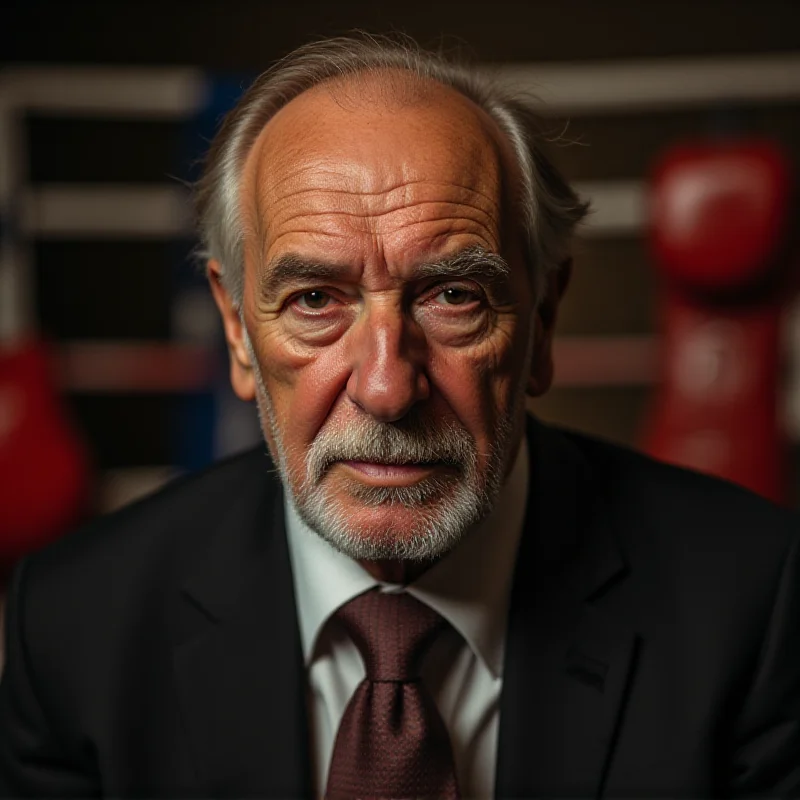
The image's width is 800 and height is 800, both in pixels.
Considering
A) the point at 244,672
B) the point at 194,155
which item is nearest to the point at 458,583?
the point at 244,672

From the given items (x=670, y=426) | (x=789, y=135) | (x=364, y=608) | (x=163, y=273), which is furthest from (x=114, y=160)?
(x=364, y=608)

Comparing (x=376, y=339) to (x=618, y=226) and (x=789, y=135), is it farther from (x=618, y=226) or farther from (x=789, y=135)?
(x=789, y=135)

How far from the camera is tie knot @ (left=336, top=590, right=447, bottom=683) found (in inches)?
51.6

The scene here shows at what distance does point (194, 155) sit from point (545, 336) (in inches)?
95.9

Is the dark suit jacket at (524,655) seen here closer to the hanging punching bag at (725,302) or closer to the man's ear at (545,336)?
the man's ear at (545,336)

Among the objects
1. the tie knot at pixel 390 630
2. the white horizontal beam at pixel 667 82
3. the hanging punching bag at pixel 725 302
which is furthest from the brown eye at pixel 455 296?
the white horizontal beam at pixel 667 82

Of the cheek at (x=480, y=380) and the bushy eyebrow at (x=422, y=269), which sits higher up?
the bushy eyebrow at (x=422, y=269)

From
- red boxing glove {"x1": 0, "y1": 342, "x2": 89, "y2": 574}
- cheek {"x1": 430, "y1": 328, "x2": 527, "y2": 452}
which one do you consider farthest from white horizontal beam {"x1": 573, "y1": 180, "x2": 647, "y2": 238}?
cheek {"x1": 430, "y1": 328, "x2": 527, "y2": 452}

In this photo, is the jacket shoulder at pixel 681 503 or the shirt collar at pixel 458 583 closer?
the shirt collar at pixel 458 583

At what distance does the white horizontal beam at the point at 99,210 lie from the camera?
14.0ft

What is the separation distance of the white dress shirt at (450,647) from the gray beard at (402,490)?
99mm

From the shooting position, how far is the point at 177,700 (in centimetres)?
138

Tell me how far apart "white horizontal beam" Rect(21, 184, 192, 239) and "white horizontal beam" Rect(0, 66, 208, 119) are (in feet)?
1.04

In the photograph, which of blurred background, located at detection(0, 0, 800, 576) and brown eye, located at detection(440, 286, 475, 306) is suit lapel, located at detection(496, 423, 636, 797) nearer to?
brown eye, located at detection(440, 286, 475, 306)
